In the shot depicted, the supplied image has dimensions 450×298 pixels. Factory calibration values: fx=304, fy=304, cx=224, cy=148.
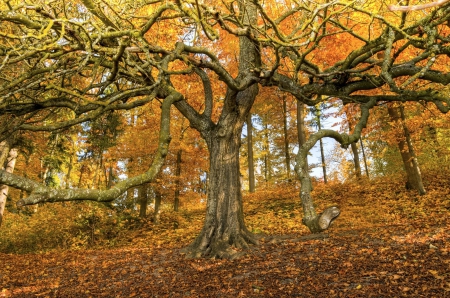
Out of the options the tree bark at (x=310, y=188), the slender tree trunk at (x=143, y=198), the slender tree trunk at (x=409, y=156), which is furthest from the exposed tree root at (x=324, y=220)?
the slender tree trunk at (x=143, y=198)

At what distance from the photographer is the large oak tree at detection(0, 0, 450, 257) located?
4715mm

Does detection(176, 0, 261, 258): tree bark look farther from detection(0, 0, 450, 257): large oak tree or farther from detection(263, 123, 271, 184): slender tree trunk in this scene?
detection(263, 123, 271, 184): slender tree trunk

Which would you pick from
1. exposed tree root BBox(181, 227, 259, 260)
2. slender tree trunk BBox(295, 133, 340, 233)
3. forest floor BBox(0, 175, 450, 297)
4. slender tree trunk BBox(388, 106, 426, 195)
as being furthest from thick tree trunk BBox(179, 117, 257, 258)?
slender tree trunk BBox(388, 106, 426, 195)

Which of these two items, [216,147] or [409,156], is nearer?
[216,147]

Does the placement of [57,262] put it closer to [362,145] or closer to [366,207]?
[366,207]

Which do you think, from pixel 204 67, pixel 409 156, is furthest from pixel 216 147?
pixel 409 156

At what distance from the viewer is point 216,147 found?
28.3 ft

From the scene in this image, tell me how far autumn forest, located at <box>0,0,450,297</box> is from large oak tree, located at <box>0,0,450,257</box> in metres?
0.04

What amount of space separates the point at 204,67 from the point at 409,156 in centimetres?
1077

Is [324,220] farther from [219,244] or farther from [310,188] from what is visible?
[219,244]

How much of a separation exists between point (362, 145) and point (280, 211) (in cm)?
1659

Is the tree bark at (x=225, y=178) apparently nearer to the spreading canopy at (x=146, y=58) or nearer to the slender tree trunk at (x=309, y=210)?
the spreading canopy at (x=146, y=58)

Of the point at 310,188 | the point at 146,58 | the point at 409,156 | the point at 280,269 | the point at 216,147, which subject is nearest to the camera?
the point at 310,188

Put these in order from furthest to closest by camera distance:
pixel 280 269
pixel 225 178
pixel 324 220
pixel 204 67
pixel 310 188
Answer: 1. pixel 225 178
2. pixel 204 67
3. pixel 280 269
4. pixel 310 188
5. pixel 324 220
